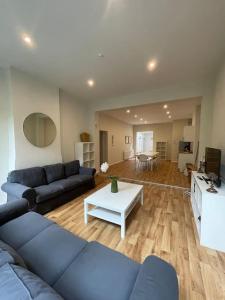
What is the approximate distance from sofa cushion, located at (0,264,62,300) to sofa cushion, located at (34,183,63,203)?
199cm

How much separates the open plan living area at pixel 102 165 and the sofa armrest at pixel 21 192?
0.02m

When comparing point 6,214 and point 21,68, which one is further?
point 21,68

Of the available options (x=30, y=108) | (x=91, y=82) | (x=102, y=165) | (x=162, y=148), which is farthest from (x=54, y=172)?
(x=162, y=148)

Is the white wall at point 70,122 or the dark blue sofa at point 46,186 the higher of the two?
the white wall at point 70,122

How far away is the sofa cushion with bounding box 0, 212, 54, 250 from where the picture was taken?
4.33ft

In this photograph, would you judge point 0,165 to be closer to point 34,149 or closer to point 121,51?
point 34,149

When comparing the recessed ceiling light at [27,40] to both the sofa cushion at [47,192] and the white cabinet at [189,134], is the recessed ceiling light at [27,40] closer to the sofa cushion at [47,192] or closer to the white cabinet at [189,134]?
the sofa cushion at [47,192]

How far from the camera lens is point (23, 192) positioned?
7.54 ft

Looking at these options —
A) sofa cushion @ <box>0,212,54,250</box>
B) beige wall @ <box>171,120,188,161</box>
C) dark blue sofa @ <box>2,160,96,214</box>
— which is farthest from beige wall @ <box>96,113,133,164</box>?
sofa cushion @ <box>0,212,54,250</box>

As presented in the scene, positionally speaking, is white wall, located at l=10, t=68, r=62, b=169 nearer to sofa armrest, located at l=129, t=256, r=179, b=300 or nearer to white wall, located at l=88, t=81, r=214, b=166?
white wall, located at l=88, t=81, r=214, b=166

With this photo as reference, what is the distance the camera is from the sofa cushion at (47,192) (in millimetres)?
2504

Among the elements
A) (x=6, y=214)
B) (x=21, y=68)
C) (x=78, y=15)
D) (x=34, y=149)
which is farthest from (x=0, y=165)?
(x=78, y=15)

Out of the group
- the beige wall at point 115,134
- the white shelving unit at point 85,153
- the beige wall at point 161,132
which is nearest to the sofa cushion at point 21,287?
the white shelving unit at point 85,153

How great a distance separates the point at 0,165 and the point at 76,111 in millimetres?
2763
